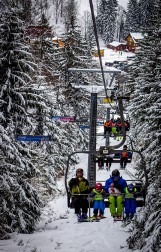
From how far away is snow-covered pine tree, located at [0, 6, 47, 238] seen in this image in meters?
11.0

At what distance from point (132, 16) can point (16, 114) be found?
108 m

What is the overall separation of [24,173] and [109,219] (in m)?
4.98

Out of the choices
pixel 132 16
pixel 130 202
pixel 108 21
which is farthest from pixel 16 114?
pixel 132 16

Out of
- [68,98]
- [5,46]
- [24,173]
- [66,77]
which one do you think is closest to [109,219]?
[24,173]

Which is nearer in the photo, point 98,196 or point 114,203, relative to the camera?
point 98,196

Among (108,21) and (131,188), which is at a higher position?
(108,21)

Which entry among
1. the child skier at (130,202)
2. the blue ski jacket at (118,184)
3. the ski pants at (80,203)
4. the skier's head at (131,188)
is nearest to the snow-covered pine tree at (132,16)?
the blue ski jacket at (118,184)

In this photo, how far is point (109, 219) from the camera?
1307 cm

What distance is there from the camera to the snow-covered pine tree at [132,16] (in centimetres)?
10469

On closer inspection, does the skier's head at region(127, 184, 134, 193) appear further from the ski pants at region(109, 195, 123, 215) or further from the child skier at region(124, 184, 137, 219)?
the ski pants at region(109, 195, 123, 215)

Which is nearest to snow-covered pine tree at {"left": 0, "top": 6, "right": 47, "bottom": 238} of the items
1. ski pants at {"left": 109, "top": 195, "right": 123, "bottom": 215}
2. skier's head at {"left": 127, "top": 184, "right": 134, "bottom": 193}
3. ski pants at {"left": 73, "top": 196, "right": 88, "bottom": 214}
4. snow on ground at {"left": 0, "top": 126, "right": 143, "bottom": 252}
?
snow on ground at {"left": 0, "top": 126, "right": 143, "bottom": 252}

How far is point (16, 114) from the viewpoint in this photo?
11.9 meters

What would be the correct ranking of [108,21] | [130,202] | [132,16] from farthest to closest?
[132,16]
[108,21]
[130,202]

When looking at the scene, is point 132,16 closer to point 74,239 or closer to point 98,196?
point 74,239
